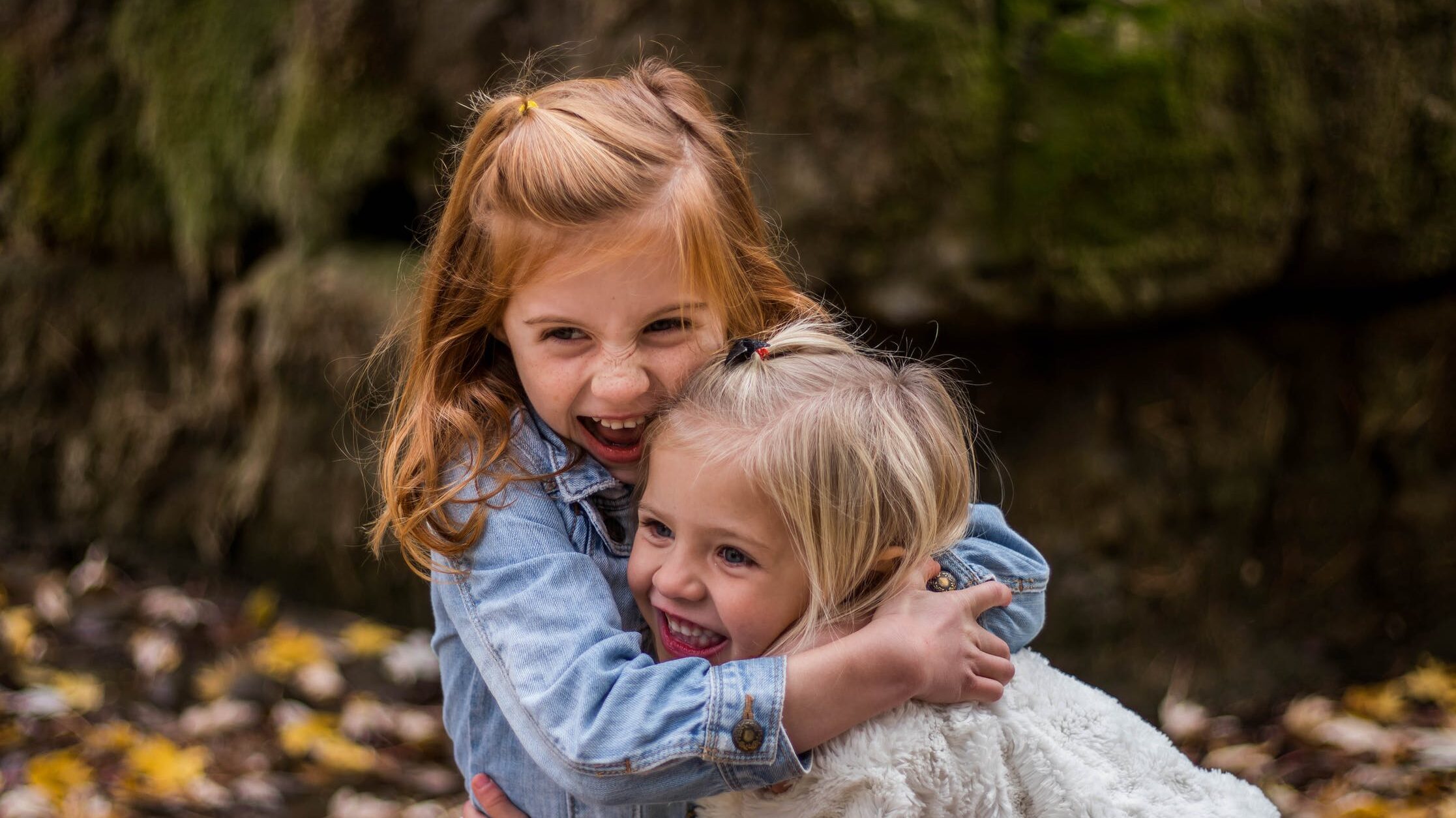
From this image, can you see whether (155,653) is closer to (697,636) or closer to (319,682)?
(319,682)

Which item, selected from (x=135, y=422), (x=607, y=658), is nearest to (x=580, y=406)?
(x=607, y=658)

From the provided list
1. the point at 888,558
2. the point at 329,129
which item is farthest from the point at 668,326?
the point at 329,129

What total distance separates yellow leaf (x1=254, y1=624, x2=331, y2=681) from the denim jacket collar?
2.34 metres

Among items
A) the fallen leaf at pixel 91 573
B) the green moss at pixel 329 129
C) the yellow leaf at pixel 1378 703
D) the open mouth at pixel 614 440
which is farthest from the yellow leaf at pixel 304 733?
the yellow leaf at pixel 1378 703

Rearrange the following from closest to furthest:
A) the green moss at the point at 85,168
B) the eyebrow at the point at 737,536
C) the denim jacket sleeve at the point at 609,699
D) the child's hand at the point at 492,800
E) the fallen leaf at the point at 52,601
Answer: the denim jacket sleeve at the point at 609,699, the eyebrow at the point at 737,536, the child's hand at the point at 492,800, the fallen leaf at the point at 52,601, the green moss at the point at 85,168

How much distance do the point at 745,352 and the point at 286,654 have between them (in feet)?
8.67

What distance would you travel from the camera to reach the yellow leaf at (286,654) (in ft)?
12.2

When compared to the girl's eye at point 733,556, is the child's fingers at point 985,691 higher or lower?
lower

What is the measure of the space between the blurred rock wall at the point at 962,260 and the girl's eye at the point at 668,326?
1.29 meters

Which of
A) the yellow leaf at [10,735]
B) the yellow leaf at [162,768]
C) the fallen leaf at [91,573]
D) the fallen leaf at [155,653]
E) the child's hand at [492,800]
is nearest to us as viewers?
the child's hand at [492,800]

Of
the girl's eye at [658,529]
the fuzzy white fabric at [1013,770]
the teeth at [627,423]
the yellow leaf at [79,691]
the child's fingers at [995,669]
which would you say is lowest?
the yellow leaf at [79,691]

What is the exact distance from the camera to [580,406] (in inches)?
66.8

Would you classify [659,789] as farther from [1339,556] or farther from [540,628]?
[1339,556]

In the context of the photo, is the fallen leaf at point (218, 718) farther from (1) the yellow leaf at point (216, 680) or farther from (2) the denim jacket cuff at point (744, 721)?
(2) the denim jacket cuff at point (744, 721)
